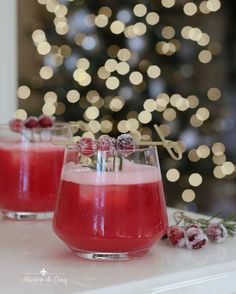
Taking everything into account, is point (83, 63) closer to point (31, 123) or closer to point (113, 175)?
point (31, 123)

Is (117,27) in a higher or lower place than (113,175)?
higher

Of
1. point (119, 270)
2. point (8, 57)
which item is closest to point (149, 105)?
point (8, 57)

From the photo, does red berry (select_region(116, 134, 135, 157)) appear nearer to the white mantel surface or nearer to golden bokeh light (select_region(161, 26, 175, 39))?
the white mantel surface

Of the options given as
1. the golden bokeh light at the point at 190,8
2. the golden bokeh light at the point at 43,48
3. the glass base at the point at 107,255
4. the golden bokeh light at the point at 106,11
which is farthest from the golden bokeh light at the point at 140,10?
the glass base at the point at 107,255

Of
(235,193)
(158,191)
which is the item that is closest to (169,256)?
(158,191)

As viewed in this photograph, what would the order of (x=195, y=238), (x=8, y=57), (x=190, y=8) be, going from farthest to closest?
1. (x=190, y=8)
2. (x=8, y=57)
3. (x=195, y=238)

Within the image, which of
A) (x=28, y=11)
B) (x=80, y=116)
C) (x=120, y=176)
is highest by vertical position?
(x=28, y=11)

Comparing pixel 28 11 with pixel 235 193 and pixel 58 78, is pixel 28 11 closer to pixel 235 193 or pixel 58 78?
pixel 58 78
